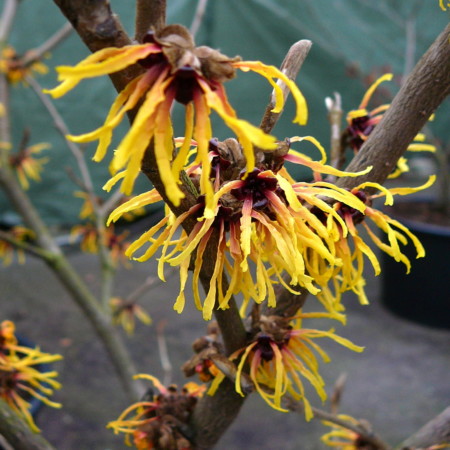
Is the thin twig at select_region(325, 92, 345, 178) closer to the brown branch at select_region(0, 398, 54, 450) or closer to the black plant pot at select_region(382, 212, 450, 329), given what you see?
the brown branch at select_region(0, 398, 54, 450)

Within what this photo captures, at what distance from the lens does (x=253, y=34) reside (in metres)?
2.80

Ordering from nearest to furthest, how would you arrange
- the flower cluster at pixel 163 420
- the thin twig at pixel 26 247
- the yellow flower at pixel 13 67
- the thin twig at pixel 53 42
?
the flower cluster at pixel 163 420, the thin twig at pixel 26 247, the thin twig at pixel 53 42, the yellow flower at pixel 13 67

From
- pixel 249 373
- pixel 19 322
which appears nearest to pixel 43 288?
pixel 19 322

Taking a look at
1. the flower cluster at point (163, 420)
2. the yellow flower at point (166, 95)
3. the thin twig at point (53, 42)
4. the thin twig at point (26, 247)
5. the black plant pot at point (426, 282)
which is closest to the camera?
the yellow flower at point (166, 95)

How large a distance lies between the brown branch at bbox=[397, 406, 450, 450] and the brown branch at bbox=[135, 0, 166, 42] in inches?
19.8

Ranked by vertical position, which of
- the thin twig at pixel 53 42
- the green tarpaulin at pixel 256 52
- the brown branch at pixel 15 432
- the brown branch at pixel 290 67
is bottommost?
the brown branch at pixel 15 432

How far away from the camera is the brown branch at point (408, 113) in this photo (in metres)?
0.44

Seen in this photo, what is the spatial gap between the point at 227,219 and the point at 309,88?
110 inches

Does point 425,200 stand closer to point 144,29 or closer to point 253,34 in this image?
point 253,34

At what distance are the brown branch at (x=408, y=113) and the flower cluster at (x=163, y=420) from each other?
287mm

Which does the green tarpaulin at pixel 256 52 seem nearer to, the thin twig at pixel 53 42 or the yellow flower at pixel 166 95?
the thin twig at pixel 53 42

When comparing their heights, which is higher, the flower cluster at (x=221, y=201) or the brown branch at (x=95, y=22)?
the brown branch at (x=95, y=22)

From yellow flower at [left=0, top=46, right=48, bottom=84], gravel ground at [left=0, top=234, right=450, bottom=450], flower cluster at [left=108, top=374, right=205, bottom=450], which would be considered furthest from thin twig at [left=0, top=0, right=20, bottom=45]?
flower cluster at [left=108, top=374, right=205, bottom=450]

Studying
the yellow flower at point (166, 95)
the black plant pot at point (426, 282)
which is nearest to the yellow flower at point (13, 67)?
the yellow flower at point (166, 95)
